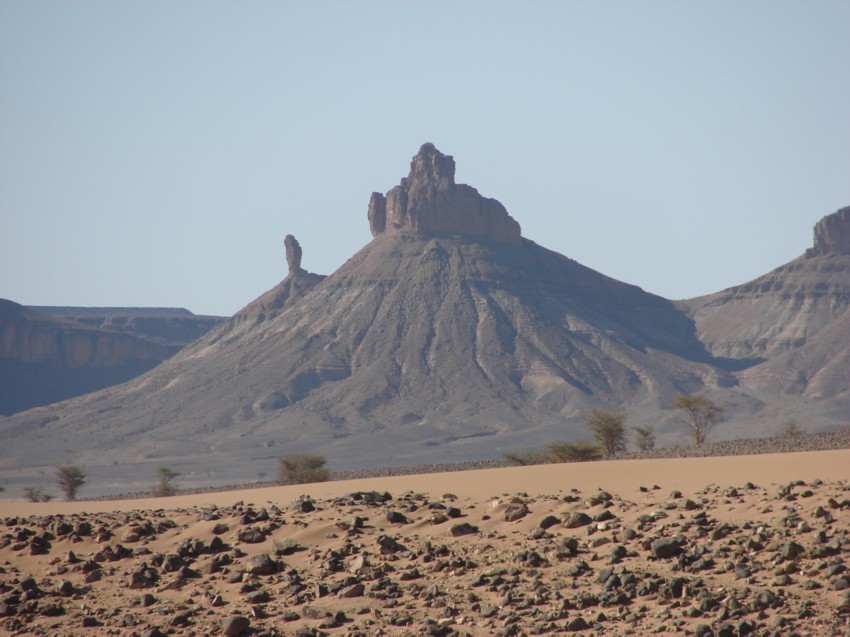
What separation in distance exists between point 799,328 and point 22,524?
438 ft

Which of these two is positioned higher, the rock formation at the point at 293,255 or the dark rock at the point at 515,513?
the rock formation at the point at 293,255

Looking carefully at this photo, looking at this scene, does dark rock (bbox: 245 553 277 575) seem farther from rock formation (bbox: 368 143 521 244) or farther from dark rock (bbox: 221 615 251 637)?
rock formation (bbox: 368 143 521 244)

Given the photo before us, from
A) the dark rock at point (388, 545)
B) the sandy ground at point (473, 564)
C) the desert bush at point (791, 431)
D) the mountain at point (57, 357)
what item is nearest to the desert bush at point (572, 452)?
the desert bush at point (791, 431)

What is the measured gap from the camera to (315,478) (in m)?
47.2

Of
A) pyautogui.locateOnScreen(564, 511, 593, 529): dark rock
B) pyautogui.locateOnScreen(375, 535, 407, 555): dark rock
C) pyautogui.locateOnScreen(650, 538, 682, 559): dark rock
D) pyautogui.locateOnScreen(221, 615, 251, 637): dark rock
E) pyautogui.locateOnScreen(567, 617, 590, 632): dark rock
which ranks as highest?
pyautogui.locateOnScreen(564, 511, 593, 529): dark rock

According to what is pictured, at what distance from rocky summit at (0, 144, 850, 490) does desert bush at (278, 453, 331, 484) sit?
34.6m

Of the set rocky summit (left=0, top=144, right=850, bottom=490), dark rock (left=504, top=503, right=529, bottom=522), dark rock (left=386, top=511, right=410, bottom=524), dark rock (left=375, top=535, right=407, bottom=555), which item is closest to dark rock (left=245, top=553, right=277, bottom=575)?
dark rock (left=375, top=535, right=407, bottom=555)

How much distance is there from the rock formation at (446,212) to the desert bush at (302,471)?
100133 millimetres

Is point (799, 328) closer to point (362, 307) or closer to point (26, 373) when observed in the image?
point (362, 307)

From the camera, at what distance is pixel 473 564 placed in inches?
674

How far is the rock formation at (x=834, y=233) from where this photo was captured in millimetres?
158425

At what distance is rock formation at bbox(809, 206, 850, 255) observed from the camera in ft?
520

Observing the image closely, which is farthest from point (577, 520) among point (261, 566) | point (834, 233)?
point (834, 233)

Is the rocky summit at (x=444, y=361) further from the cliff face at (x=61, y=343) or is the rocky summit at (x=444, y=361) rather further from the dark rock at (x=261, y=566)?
the dark rock at (x=261, y=566)
